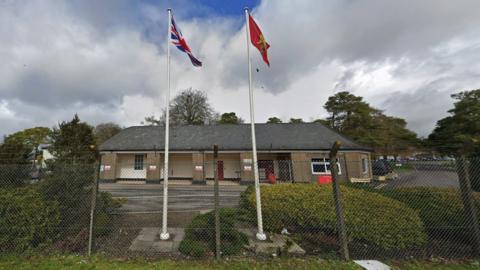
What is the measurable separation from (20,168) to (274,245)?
22.8 ft

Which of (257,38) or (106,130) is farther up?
(106,130)

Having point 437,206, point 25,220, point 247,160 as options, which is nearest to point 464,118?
point 247,160

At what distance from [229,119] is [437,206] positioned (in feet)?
126

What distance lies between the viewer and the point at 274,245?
5164 mm

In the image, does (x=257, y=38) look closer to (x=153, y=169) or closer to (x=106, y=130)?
(x=153, y=169)

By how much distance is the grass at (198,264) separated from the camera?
4.18 m

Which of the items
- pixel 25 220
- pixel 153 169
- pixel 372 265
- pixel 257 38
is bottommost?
pixel 372 265

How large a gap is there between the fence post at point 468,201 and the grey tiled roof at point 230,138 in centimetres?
1589

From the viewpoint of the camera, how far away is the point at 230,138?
23.6 metres

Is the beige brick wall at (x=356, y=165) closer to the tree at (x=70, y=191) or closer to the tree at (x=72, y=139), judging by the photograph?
the tree at (x=70, y=191)

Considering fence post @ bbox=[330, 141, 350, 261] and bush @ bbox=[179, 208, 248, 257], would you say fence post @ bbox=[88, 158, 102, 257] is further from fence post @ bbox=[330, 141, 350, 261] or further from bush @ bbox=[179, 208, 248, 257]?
fence post @ bbox=[330, 141, 350, 261]

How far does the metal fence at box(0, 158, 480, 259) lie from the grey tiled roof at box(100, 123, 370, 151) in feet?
49.1

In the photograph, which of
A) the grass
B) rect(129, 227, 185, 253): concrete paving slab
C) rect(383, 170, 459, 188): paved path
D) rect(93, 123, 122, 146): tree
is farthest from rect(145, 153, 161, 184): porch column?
rect(93, 123, 122, 146): tree

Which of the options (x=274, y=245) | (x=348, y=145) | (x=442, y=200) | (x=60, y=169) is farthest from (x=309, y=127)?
(x=60, y=169)
